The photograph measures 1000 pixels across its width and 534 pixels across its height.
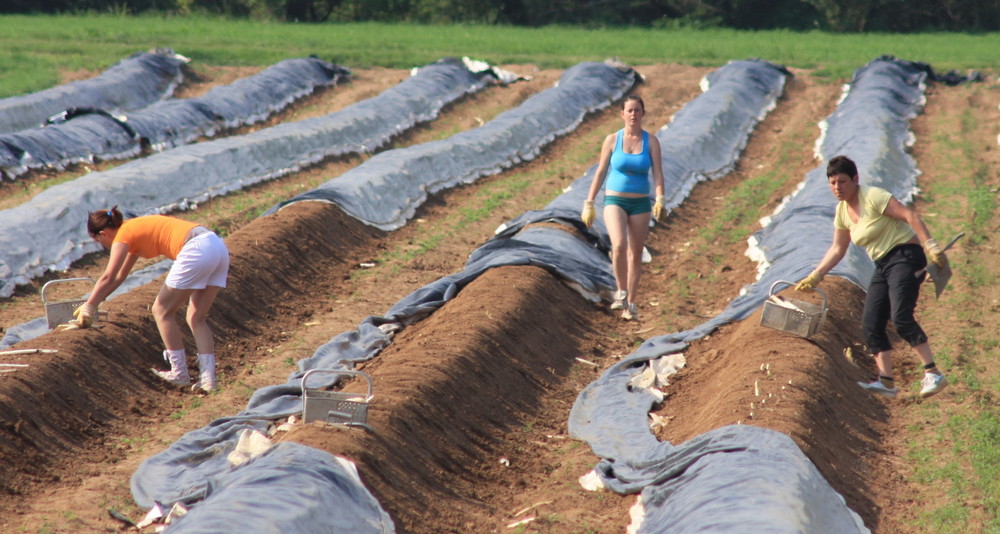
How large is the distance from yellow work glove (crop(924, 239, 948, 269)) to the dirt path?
1.05m

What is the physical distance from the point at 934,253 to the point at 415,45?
2276cm

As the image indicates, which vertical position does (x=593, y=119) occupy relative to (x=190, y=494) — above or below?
below

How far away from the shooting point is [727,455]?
5.25 m

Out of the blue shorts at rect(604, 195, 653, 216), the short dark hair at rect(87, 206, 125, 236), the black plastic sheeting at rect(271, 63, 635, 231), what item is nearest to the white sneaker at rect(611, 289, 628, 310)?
the blue shorts at rect(604, 195, 653, 216)

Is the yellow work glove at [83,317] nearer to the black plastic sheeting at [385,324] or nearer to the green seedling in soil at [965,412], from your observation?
the black plastic sheeting at [385,324]

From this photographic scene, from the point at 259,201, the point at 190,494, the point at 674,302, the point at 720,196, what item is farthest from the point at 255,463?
the point at 720,196

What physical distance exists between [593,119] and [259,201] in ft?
27.6

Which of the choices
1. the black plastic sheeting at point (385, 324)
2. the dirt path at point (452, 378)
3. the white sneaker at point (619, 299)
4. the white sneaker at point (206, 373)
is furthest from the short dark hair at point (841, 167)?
the white sneaker at point (206, 373)

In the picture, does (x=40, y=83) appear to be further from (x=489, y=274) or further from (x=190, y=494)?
(x=190, y=494)

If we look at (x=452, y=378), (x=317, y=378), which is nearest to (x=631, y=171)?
(x=452, y=378)

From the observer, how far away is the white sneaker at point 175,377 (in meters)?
7.29

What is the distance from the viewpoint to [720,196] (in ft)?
45.6

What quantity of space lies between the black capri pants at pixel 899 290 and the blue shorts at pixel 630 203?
7.35 feet

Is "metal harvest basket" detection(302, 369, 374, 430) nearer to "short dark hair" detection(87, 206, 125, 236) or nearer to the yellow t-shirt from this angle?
"short dark hair" detection(87, 206, 125, 236)
